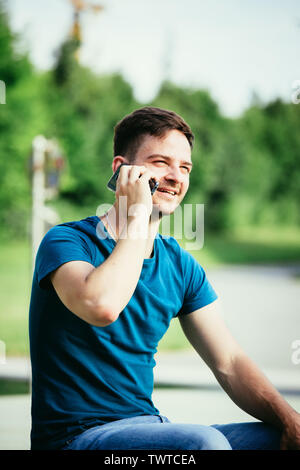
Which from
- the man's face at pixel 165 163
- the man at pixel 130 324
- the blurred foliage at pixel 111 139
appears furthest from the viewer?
the blurred foliage at pixel 111 139

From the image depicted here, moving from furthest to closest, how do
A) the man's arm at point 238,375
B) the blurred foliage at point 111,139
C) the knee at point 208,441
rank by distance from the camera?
the blurred foliage at point 111,139 → the man's arm at point 238,375 → the knee at point 208,441

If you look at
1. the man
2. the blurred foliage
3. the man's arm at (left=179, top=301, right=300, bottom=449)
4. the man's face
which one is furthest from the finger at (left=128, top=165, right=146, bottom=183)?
the blurred foliage

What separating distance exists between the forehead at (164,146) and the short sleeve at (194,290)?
1.13 feet

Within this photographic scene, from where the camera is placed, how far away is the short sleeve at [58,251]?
5.36ft

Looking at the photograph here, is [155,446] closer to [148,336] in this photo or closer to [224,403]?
[148,336]

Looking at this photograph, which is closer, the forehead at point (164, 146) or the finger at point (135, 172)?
the finger at point (135, 172)

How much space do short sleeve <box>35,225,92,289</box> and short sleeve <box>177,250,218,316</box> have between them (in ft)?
1.23

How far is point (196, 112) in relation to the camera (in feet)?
132

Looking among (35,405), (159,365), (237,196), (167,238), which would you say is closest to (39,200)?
(159,365)

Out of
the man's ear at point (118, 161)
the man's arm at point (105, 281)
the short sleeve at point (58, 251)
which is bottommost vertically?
the man's arm at point (105, 281)

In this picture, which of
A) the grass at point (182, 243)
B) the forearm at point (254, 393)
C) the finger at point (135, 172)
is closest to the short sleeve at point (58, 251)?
the finger at point (135, 172)

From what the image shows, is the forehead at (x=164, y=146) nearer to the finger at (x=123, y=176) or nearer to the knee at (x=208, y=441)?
the finger at (x=123, y=176)

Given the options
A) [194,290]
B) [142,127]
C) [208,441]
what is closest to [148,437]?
[208,441]

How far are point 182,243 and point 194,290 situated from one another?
69.8ft
